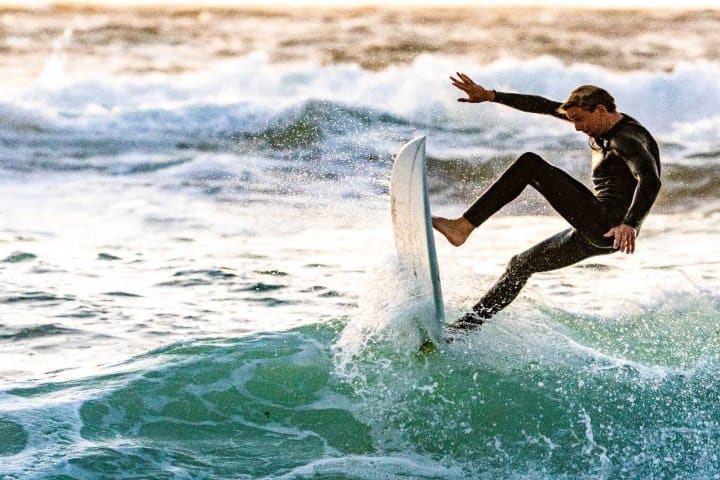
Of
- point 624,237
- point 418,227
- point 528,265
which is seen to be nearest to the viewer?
point 624,237

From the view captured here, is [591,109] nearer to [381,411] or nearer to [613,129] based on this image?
[613,129]

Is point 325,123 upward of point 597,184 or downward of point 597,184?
downward

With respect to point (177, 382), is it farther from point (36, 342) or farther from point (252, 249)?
point (252, 249)

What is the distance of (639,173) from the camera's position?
6422mm

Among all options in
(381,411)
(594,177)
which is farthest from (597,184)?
(381,411)

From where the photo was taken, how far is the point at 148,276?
10.7 metres

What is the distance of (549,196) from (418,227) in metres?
0.83

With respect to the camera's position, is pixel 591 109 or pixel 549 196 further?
pixel 549 196

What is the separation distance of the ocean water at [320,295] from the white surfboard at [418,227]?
12cm

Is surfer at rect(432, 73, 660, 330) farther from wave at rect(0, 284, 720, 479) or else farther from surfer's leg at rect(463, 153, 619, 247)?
wave at rect(0, 284, 720, 479)

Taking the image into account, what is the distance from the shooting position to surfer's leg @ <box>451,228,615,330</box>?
23.1ft

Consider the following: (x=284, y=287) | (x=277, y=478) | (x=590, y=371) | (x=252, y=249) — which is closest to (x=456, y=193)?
(x=252, y=249)

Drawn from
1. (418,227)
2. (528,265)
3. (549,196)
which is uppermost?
(549,196)

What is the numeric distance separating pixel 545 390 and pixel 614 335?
1661 mm
